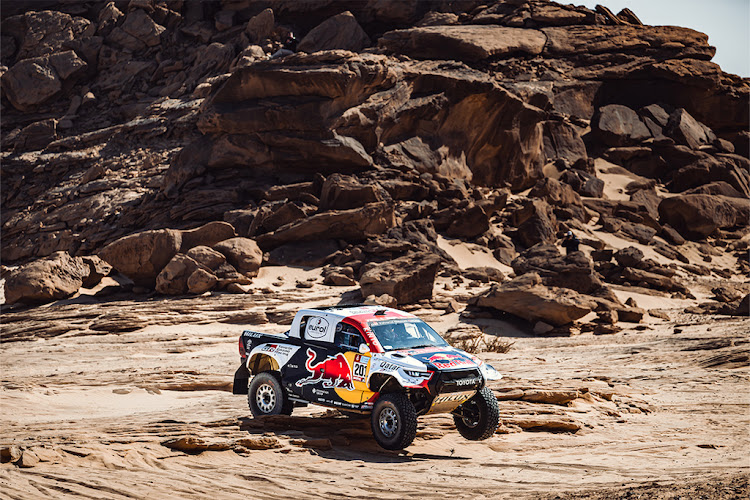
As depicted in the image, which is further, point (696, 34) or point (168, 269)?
point (696, 34)

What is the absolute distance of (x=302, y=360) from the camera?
390 inches

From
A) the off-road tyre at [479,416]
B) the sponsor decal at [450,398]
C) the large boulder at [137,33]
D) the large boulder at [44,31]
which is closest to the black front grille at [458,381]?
the sponsor decal at [450,398]

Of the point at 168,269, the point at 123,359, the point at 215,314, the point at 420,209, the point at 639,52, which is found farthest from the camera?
the point at 639,52

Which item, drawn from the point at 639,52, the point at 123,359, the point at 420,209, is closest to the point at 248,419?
the point at 123,359

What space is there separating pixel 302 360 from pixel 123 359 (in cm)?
846

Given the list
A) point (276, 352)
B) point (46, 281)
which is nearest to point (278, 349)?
point (276, 352)

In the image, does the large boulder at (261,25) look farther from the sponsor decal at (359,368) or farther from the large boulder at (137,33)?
the sponsor decal at (359,368)

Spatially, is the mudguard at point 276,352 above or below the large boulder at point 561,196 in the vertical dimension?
below

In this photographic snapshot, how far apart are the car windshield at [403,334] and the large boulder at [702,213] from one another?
26.3 metres

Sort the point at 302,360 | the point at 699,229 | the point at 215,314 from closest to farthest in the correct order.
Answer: the point at 302,360, the point at 215,314, the point at 699,229

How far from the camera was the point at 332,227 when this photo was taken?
25188 mm

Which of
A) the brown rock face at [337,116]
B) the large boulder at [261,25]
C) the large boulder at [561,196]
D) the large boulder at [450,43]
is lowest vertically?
the large boulder at [561,196]

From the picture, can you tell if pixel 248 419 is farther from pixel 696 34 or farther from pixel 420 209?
pixel 696 34

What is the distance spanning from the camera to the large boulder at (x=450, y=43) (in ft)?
120
